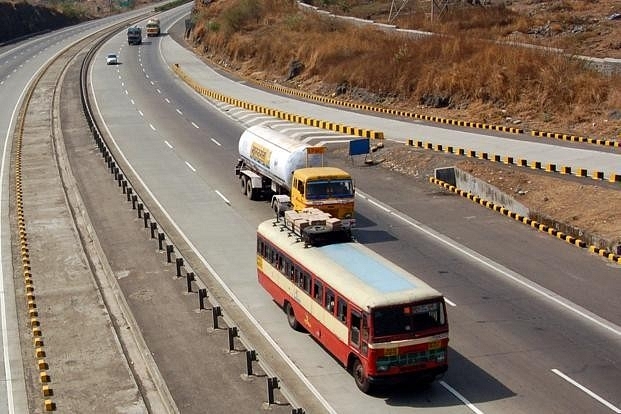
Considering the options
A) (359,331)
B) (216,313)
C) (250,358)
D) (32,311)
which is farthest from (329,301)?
(32,311)

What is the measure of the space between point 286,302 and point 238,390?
4187 millimetres

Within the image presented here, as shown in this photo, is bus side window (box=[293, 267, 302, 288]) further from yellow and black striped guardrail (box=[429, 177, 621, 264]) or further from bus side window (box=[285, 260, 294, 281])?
yellow and black striped guardrail (box=[429, 177, 621, 264])

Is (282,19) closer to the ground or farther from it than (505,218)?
farther from it

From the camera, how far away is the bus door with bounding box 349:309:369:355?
1755 cm

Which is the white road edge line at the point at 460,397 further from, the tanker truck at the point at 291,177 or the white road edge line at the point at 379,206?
the white road edge line at the point at 379,206

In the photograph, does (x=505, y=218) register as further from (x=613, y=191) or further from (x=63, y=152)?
(x=63, y=152)

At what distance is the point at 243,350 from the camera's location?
2055 centimetres

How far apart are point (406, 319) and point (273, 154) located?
53.0 feet

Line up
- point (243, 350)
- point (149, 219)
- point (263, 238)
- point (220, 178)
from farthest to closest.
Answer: point (220, 178)
point (149, 219)
point (263, 238)
point (243, 350)

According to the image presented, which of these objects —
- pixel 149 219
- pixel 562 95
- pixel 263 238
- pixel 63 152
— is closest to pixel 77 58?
pixel 63 152

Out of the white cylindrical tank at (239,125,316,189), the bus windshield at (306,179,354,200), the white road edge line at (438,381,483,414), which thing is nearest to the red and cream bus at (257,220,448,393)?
the white road edge line at (438,381,483,414)

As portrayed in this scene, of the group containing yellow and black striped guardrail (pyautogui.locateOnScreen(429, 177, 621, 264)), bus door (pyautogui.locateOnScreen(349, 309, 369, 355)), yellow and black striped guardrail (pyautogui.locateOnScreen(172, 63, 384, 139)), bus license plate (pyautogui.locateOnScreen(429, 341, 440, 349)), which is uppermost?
bus door (pyautogui.locateOnScreen(349, 309, 369, 355))

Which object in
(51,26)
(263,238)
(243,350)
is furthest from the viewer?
(51,26)

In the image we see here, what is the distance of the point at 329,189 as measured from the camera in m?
29.0
